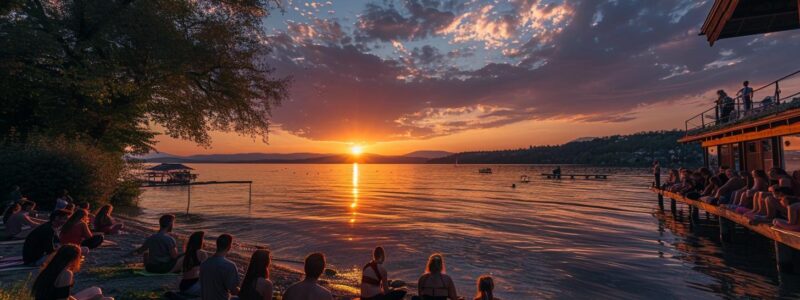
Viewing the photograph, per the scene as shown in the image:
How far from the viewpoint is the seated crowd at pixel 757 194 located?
10875mm

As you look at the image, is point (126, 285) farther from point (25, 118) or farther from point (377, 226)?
point (25, 118)

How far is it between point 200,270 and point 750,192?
700 inches

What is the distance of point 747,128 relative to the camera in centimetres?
1845

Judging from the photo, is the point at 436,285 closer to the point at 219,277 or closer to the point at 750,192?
the point at 219,277

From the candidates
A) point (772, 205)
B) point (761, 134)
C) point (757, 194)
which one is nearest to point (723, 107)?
point (761, 134)

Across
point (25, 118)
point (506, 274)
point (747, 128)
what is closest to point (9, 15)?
point (25, 118)

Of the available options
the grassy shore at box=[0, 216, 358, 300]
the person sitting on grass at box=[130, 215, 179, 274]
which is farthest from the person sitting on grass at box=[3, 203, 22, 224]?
the person sitting on grass at box=[130, 215, 179, 274]

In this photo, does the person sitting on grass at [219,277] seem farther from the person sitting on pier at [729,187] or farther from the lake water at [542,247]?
the person sitting on pier at [729,187]

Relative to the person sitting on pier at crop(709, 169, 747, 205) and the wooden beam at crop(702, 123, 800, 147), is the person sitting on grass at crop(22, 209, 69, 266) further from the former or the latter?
the wooden beam at crop(702, 123, 800, 147)

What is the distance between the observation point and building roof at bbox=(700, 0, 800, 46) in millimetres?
15688

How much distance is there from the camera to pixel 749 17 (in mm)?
16094

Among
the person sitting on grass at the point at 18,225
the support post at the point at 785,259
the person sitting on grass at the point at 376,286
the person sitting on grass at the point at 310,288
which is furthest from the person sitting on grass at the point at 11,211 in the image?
the support post at the point at 785,259

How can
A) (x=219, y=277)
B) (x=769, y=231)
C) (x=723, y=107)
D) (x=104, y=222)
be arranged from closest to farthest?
(x=219, y=277)
(x=769, y=231)
(x=104, y=222)
(x=723, y=107)

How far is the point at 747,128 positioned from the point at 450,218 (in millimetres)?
18116
